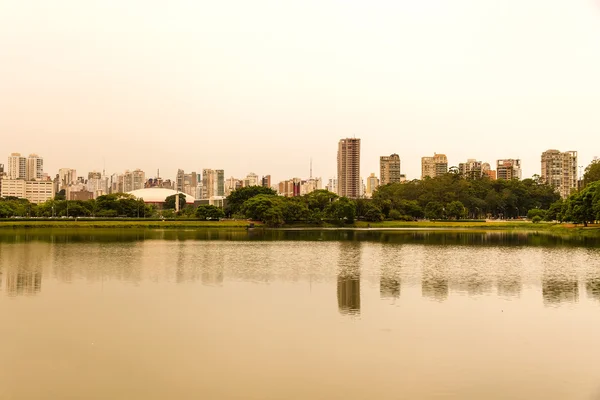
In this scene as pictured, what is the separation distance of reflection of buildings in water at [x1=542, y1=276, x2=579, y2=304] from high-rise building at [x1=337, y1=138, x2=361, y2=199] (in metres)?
168

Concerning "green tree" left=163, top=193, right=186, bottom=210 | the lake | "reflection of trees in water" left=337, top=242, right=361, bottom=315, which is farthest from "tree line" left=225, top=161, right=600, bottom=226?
the lake

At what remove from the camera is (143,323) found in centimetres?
1331

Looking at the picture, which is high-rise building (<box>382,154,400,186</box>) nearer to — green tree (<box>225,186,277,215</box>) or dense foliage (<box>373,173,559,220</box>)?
dense foliage (<box>373,173,559,220</box>)

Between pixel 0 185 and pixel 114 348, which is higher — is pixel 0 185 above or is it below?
above

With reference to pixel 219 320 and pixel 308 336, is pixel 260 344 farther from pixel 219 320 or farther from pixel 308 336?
pixel 219 320

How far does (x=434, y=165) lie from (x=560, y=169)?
3333cm

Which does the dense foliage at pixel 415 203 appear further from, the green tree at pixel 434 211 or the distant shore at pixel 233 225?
the distant shore at pixel 233 225

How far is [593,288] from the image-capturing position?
60.7ft

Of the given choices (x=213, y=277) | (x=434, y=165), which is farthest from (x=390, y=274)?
(x=434, y=165)

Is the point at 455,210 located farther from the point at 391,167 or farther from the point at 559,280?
the point at 391,167

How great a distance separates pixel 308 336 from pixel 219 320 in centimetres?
251

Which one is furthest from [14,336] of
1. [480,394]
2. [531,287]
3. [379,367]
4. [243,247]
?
[243,247]

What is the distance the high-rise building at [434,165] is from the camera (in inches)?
6521

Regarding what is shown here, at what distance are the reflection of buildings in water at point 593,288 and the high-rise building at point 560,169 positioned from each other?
464 feet
